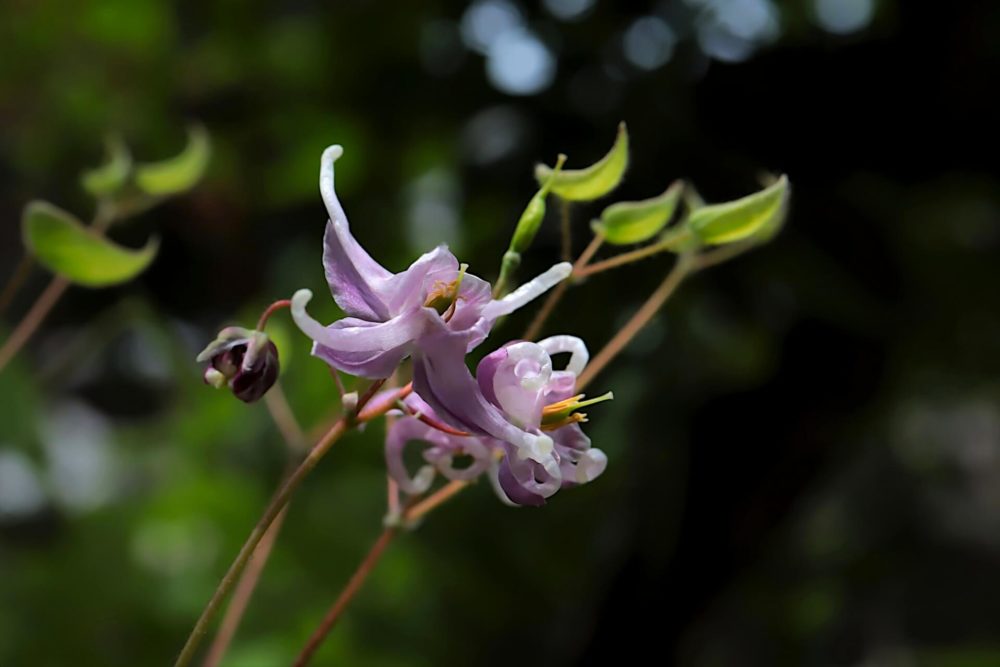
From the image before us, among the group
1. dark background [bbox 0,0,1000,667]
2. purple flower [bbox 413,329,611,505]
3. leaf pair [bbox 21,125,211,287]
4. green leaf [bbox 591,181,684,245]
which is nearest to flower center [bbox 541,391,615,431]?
purple flower [bbox 413,329,611,505]

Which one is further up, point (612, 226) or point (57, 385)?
point (612, 226)

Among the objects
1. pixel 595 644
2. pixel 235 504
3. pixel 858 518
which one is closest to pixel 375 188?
pixel 235 504

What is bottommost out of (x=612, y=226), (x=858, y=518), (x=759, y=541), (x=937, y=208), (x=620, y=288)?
(x=858, y=518)

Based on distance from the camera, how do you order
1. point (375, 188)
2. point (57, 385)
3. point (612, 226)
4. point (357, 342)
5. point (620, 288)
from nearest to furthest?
point (357, 342) < point (612, 226) < point (620, 288) < point (375, 188) < point (57, 385)

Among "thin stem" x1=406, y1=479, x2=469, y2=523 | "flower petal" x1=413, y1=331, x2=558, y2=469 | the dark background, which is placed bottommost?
the dark background

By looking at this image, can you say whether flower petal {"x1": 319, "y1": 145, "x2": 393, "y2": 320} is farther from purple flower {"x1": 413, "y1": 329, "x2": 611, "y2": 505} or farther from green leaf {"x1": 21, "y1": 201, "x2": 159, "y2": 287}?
green leaf {"x1": 21, "y1": 201, "x2": 159, "y2": 287}

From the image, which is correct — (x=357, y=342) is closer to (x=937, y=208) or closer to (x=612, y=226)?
(x=612, y=226)

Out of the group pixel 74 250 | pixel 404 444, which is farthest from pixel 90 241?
pixel 404 444
